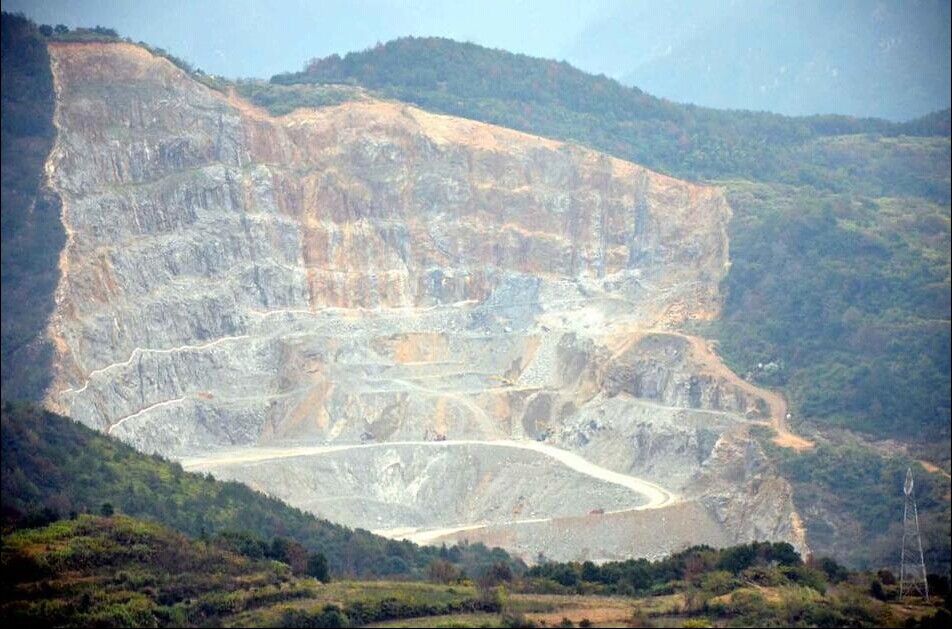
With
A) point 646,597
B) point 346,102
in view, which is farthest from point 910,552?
point 346,102

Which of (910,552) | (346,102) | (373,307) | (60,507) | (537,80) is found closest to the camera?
(60,507)

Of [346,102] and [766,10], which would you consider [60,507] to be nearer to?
[346,102]

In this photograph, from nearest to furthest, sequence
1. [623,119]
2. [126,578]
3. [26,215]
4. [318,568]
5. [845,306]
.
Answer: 1. [126,578]
2. [318,568]
3. [26,215]
4. [845,306]
5. [623,119]

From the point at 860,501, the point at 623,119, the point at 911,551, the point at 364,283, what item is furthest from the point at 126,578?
the point at 623,119

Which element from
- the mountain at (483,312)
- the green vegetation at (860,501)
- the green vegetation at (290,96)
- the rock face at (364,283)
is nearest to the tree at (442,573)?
the mountain at (483,312)

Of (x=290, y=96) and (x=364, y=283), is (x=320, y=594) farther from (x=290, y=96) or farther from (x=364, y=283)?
(x=290, y=96)

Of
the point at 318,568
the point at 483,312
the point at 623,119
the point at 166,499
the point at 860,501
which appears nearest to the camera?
the point at 318,568

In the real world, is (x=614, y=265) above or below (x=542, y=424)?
above
